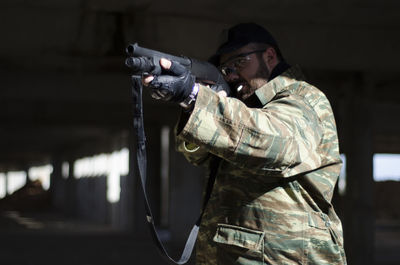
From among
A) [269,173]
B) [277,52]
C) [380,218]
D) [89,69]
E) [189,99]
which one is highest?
[89,69]

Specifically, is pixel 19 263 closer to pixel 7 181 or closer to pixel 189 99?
pixel 189 99

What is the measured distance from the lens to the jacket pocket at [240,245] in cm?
253

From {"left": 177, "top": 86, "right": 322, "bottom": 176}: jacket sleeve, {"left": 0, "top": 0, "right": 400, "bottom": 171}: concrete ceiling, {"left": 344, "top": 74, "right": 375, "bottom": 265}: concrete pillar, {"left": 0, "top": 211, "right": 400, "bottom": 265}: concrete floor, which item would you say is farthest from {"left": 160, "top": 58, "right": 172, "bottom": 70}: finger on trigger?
{"left": 0, "top": 211, "right": 400, "bottom": 265}: concrete floor

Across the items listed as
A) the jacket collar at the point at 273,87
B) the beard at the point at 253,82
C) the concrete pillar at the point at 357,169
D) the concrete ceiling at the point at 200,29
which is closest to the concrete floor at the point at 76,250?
the concrete pillar at the point at 357,169

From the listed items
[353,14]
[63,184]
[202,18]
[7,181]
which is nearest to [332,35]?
[353,14]

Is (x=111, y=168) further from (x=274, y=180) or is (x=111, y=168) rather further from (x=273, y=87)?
(x=274, y=180)

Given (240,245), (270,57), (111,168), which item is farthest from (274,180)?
(111,168)

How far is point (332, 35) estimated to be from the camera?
832cm

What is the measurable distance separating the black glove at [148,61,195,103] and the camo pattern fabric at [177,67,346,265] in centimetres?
5

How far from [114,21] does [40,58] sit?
3.13 metres

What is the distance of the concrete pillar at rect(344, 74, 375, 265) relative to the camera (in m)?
10.3

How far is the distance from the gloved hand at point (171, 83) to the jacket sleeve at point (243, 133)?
0.17 feet

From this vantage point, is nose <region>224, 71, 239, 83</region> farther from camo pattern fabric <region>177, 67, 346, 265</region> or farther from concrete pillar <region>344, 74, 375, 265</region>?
concrete pillar <region>344, 74, 375, 265</region>

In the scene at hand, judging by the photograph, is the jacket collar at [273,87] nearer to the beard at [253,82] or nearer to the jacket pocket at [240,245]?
the beard at [253,82]
